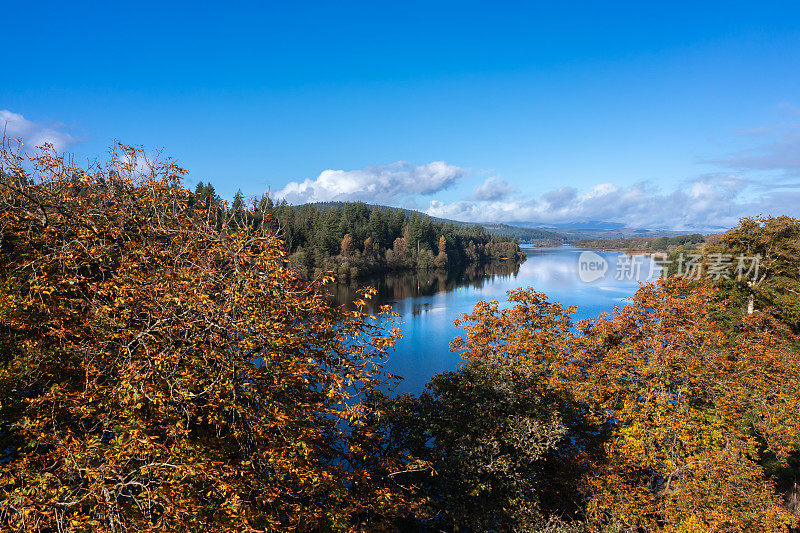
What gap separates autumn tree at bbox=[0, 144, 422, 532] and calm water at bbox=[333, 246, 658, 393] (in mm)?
16483

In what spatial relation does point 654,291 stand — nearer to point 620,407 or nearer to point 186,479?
point 620,407

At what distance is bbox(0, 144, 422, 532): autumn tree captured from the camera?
5262mm

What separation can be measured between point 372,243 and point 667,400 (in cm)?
6916

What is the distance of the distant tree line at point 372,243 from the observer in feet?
203

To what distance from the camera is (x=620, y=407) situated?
41.7ft

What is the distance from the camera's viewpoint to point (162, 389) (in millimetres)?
6102

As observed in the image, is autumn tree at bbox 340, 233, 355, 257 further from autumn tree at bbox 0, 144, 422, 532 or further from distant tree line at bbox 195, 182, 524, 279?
autumn tree at bbox 0, 144, 422, 532

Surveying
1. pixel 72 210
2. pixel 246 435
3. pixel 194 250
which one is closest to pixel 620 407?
pixel 246 435

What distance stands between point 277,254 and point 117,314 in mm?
3017

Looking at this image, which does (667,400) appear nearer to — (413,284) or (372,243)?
(413,284)

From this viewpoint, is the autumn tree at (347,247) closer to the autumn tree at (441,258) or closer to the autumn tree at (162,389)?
the autumn tree at (441,258)

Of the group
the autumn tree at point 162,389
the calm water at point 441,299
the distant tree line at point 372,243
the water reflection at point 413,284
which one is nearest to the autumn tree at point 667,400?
the calm water at point 441,299

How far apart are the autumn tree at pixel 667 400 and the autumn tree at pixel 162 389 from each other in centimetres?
704

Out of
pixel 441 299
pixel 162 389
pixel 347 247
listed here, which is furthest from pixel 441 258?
pixel 162 389
